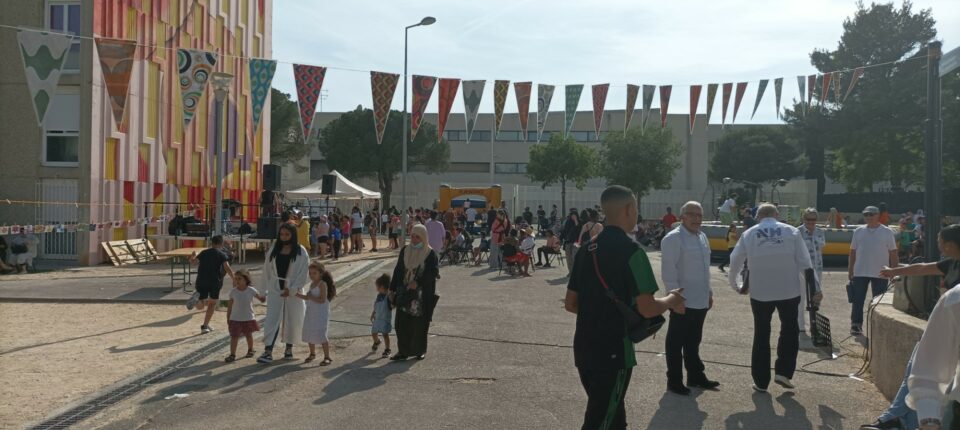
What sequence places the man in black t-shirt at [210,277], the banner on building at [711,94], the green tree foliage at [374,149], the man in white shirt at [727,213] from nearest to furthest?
the man in black t-shirt at [210,277], the banner on building at [711,94], the man in white shirt at [727,213], the green tree foliage at [374,149]

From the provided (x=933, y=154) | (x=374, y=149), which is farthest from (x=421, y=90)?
(x=374, y=149)

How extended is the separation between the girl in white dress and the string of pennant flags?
10468 mm

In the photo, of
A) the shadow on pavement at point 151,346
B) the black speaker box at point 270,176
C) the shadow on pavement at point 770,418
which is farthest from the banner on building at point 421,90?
the shadow on pavement at point 770,418

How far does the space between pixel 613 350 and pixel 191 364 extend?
5918 millimetres

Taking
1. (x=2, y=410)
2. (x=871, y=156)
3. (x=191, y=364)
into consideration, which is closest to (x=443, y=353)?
(x=191, y=364)

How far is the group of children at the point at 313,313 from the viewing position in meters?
8.84

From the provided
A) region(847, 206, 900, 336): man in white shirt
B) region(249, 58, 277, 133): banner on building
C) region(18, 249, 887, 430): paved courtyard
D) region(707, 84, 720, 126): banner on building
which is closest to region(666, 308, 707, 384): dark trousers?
region(18, 249, 887, 430): paved courtyard

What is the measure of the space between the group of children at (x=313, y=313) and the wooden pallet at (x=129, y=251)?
1437 cm

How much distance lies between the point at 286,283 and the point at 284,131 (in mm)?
46670

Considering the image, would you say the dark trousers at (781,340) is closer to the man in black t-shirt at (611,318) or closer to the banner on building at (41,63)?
the man in black t-shirt at (611,318)

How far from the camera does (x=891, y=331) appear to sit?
675cm

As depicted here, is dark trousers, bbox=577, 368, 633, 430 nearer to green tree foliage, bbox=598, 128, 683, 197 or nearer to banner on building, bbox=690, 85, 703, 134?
banner on building, bbox=690, 85, 703, 134

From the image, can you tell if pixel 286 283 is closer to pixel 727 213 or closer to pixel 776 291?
pixel 776 291

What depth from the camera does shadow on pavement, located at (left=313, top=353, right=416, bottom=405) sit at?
23.9ft
